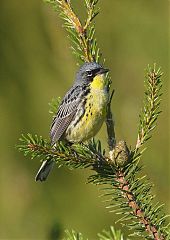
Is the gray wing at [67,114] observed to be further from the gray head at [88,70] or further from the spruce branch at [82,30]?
the spruce branch at [82,30]

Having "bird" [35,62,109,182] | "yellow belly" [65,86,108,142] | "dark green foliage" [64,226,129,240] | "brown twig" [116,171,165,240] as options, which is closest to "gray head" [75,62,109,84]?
"bird" [35,62,109,182]

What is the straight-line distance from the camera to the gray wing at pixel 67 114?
3.74m

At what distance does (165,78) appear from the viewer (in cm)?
428

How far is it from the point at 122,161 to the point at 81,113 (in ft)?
5.38

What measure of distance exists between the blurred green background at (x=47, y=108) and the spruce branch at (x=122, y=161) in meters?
1.63

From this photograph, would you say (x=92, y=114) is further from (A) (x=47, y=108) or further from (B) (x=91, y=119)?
(A) (x=47, y=108)

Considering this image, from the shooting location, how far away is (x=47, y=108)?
4363 mm

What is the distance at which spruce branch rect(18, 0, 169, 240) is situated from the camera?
213 centimetres

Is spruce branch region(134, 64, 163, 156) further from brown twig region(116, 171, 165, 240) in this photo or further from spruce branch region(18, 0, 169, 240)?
brown twig region(116, 171, 165, 240)

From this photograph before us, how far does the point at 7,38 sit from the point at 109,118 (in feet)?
5.84

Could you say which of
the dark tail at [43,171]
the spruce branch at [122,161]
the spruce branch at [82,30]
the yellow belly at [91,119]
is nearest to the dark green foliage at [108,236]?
the spruce branch at [122,161]

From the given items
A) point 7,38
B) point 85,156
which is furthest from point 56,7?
point 7,38

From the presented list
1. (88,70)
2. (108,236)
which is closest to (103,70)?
(88,70)

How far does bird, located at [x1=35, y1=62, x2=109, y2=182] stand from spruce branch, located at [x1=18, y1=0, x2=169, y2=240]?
100 cm
